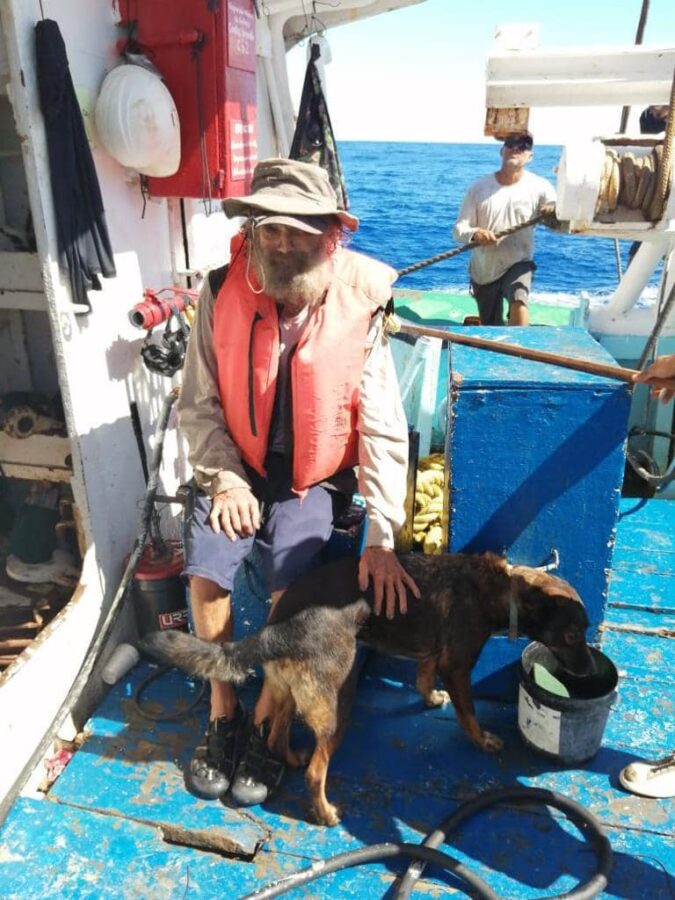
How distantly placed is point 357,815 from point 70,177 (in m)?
3.39

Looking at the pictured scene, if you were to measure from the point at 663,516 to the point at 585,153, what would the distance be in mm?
2969

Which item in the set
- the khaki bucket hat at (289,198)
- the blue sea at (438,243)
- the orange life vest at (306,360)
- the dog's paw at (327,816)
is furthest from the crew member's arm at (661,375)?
the blue sea at (438,243)

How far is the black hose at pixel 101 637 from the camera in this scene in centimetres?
363

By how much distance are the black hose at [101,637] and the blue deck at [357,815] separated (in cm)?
18

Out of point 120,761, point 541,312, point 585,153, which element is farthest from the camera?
point 541,312

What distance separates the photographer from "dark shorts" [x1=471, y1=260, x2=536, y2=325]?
7.38m

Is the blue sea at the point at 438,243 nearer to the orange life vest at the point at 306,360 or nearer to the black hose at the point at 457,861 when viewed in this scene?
the orange life vest at the point at 306,360

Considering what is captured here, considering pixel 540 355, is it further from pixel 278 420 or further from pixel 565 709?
pixel 565 709

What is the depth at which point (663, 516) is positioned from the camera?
5617 millimetres

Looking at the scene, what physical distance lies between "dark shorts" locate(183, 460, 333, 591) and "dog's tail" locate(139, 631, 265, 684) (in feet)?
1.11

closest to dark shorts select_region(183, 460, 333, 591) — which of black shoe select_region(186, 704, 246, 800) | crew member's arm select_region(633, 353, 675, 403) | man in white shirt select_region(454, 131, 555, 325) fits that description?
black shoe select_region(186, 704, 246, 800)

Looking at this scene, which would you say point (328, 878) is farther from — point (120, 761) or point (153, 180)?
point (153, 180)

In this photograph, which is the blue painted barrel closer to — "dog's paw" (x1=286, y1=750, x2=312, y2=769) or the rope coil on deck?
"dog's paw" (x1=286, y1=750, x2=312, y2=769)

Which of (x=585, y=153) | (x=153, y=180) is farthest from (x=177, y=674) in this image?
(x=585, y=153)
